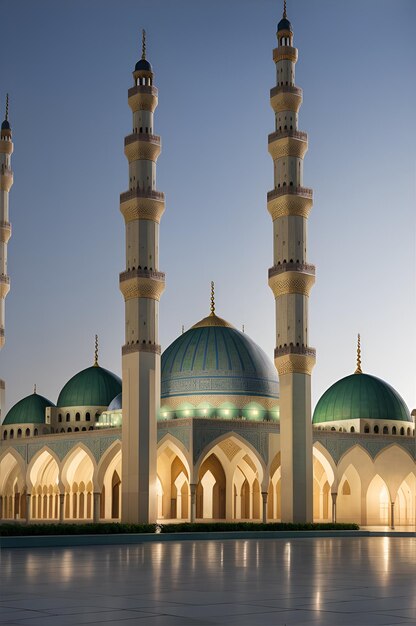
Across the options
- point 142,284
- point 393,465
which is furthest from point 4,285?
point 393,465

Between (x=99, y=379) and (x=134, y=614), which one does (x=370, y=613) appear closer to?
(x=134, y=614)

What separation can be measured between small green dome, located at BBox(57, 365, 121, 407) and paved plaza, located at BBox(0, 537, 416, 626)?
86.3ft

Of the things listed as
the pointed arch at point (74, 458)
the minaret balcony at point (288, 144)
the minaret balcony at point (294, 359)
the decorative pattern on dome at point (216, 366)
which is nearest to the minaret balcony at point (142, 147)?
the minaret balcony at point (288, 144)

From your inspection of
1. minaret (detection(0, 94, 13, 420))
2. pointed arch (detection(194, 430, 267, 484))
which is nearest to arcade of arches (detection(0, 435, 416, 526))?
pointed arch (detection(194, 430, 267, 484))

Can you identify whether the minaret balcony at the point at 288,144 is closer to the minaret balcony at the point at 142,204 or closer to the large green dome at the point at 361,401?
the minaret balcony at the point at 142,204

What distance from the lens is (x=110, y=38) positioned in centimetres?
1739

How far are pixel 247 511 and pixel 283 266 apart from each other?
943cm

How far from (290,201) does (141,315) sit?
479 centimetres

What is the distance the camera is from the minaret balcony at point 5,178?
32.3 meters

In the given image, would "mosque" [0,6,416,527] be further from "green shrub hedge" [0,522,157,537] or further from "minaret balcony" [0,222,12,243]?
"green shrub hedge" [0,522,157,537]

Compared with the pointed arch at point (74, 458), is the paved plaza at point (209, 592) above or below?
below

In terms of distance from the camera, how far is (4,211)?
3206 cm

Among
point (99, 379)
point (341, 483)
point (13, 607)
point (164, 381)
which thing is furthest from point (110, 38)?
point (99, 379)

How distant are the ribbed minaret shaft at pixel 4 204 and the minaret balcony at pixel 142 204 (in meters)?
7.21
